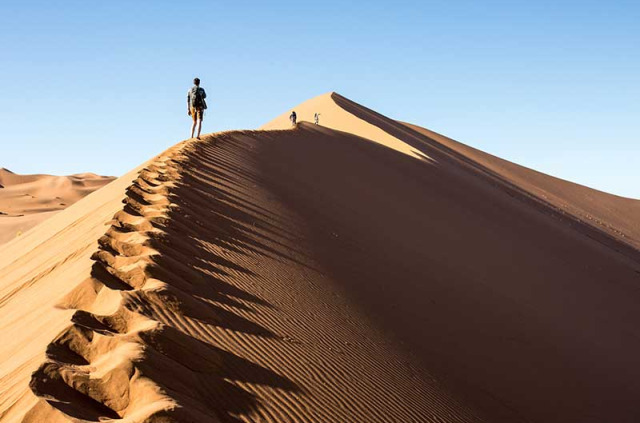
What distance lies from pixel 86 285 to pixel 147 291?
0.53 meters

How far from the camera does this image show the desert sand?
423 cm

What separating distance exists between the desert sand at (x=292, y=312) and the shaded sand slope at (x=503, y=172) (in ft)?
42.2

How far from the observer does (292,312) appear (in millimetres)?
6324

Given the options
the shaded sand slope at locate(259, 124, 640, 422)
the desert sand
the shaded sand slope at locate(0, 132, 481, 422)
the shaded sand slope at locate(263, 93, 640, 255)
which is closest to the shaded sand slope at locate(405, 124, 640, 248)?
the shaded sand slope at locate(263, 93, 640, 255)

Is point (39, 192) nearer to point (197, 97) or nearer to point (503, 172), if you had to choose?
point (503, 172)

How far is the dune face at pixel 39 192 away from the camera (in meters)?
40.8

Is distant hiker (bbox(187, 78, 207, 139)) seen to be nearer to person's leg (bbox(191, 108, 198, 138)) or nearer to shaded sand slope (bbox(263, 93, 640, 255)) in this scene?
person's leg (bbox(191, 108, 198, 138))

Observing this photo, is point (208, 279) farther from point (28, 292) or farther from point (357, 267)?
point (357, 267)

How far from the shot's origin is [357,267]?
9039mm

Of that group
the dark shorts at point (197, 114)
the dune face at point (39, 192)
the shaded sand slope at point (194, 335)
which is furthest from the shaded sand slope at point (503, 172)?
the shaded sand slope at point (194, 335)

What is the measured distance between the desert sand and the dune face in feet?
74.2

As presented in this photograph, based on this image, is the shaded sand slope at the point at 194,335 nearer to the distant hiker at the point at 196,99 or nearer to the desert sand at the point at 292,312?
the desert sand at the point at 292,312

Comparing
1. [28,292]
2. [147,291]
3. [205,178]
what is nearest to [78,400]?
[147,291]

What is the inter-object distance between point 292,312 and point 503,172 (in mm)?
36846
